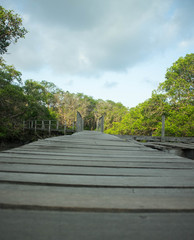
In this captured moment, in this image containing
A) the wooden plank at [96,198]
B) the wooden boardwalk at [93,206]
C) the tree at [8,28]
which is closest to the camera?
the wooden boardwalk at [93,206]

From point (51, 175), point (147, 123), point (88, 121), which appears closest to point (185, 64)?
point (147, 123)

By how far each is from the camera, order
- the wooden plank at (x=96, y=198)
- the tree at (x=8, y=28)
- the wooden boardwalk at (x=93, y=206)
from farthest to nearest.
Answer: the tree at (x=8, y=28)
the wooden plank at (x=96, y=198)
the wooden boardwalk at (x=93, y=206)

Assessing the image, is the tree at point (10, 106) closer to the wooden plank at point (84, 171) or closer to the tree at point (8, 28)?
the tree at point (8, 28)

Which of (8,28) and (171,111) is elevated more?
(8,28)

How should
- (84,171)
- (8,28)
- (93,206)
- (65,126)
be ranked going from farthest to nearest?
(65,126), (8,28), (84,171), (93,206)

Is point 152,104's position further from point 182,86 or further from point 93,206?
point 93,206

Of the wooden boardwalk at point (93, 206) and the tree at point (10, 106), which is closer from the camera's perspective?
the wooden boardwalk at point (93, 206)

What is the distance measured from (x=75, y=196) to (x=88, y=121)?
129ft

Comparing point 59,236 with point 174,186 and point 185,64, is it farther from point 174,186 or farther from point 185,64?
point 185,64

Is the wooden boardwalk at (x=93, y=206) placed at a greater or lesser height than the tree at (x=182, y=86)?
lesser

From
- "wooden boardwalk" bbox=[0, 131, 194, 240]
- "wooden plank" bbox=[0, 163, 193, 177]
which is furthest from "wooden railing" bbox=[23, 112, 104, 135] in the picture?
"wooden boardwalk" bbox=[0, 131, 194, 240]

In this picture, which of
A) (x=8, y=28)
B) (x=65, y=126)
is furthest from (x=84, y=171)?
(x=65, y=126)

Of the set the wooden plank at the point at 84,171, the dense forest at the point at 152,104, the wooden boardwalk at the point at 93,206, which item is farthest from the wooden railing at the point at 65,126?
the wooden boardwalk at the point at 93,206

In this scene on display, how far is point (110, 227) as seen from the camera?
611 millimetres
